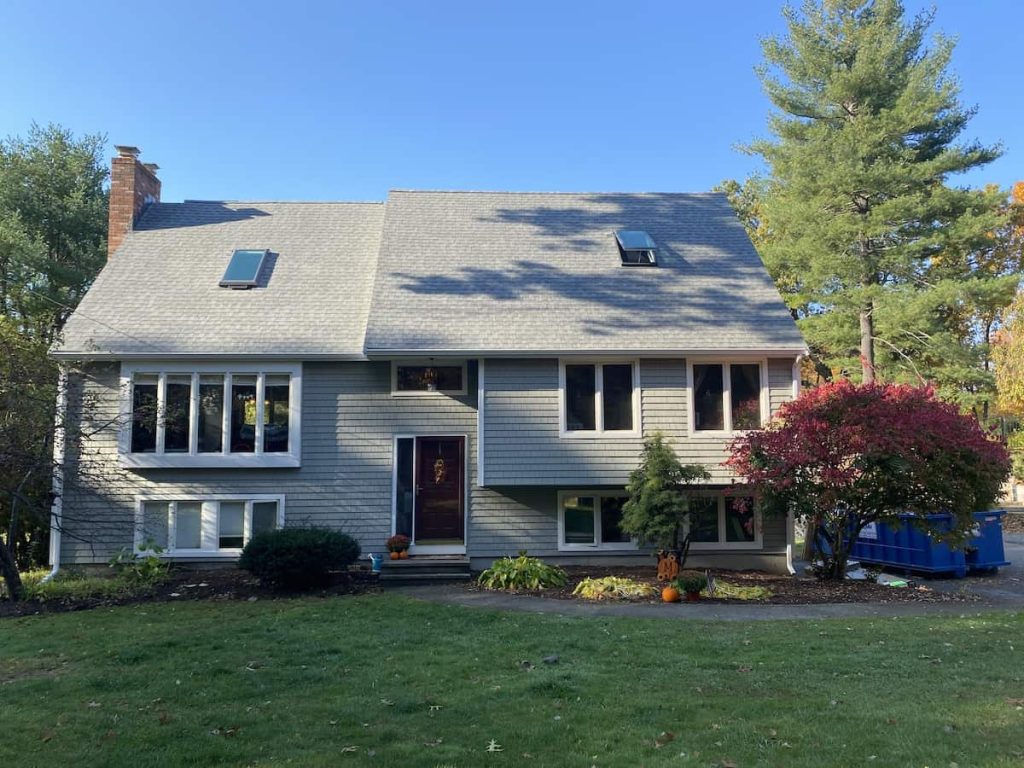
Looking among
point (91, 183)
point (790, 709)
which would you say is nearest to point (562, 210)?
point (790, 709)

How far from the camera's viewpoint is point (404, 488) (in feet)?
45.1

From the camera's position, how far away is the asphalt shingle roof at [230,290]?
1354cm

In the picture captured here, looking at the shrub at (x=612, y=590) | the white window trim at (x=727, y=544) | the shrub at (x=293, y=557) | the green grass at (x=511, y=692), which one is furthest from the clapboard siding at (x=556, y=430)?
the green grass at (x=511, y=692)

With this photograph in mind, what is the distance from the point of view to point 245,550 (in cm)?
1138

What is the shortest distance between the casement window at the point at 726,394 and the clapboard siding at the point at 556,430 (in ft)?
0.59

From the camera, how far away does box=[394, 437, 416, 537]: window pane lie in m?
13.6

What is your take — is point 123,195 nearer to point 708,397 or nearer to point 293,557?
point 293,557

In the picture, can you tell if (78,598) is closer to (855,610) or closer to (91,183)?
(855,610)

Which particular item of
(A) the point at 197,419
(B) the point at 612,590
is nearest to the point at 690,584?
(B) the point at 612,590

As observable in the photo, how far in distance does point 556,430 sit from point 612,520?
2.17 meters

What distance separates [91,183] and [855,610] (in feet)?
81.7

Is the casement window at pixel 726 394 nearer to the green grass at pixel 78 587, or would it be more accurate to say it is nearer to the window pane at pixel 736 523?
the window pane at pixel 736 523

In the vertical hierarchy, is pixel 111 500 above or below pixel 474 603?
above

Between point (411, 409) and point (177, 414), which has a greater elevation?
point (411, 409)
